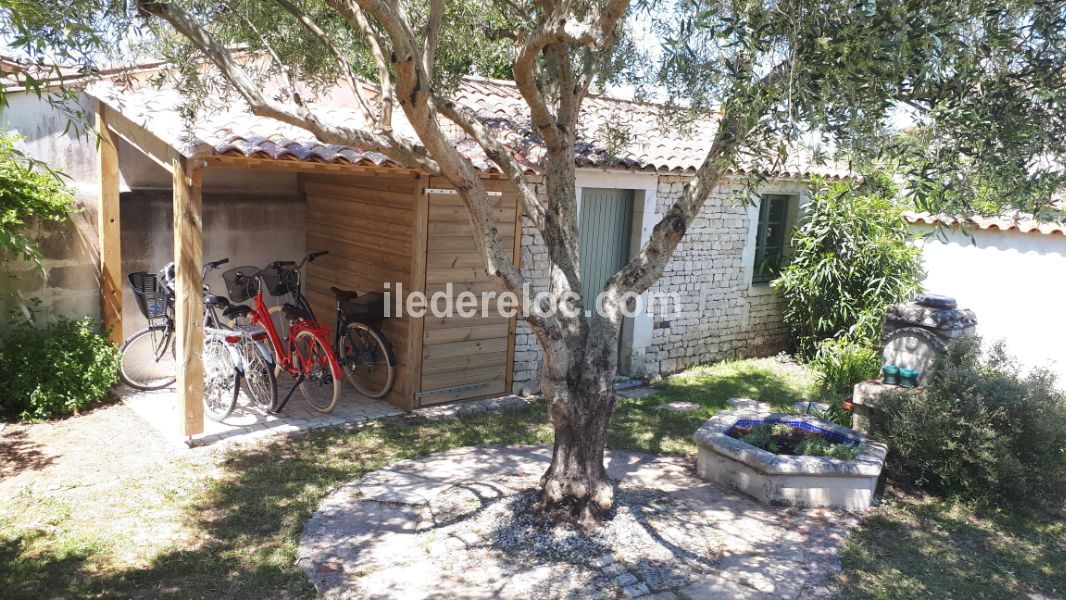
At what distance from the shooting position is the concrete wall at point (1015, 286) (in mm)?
9227

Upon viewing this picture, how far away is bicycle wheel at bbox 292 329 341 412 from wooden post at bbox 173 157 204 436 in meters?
1.11

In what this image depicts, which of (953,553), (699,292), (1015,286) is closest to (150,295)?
(699,292)

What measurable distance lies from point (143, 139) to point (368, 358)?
2.90m

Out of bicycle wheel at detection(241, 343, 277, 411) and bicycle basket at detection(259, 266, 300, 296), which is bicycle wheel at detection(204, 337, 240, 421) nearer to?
bicycle wheel at detection(241, 343, 277, 411)

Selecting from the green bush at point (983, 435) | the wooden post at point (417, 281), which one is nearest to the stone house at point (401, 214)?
the wooden post at point (417, 281)

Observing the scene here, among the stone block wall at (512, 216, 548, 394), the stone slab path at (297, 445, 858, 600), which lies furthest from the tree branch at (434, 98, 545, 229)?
the stone block wall at (512, 216, 548, 394)

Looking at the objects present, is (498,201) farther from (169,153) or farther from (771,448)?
(771,448)

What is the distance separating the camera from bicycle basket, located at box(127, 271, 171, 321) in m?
7.39

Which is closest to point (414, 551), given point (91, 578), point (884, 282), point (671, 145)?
point (91, 578)

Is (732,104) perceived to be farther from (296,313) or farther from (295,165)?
(296,313)

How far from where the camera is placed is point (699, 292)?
1011 centimetres

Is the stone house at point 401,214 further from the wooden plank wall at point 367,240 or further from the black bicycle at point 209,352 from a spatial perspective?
the black bicycle at point 209,352

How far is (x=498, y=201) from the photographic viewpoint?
796 cm

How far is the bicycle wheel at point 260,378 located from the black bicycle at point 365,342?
3.18 feet
